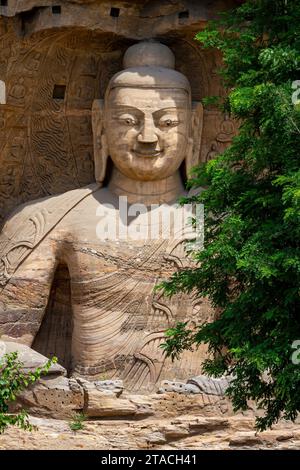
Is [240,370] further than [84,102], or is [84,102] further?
[84,102]

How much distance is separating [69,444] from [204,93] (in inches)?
210

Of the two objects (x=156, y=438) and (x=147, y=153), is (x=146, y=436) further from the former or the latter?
(x=147, y=153)

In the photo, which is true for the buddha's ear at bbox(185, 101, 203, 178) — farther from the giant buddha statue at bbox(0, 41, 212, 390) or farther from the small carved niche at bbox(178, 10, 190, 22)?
the small carved niche at bbox(178, 10, 190, 22)

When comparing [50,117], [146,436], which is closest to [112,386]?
[146,436]

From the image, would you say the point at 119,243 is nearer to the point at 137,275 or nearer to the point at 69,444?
the point at 137,275

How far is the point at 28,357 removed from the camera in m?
20.9

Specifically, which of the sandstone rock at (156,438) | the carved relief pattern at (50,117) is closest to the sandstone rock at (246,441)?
the sandstone rock at (156,438)

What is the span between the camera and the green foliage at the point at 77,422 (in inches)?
780

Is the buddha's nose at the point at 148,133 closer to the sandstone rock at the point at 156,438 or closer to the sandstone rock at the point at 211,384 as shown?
the sandstone rock at the point at 211,384

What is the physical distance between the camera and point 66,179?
75.5ft

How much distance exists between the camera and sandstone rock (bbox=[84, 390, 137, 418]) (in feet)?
66.1

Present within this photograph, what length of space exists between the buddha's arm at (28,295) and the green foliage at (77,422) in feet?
6.28

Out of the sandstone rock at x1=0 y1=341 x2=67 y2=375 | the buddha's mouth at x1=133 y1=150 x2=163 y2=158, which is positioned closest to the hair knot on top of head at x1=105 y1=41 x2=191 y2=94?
the buddha's mouth at x1=133 y1=150 x2=163 y2=158
